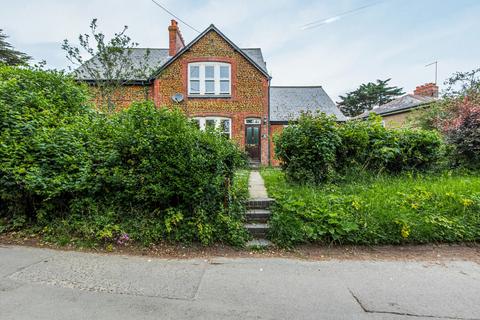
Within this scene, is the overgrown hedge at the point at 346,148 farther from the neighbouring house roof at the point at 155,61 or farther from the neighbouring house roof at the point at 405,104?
the neighbouring house roof at the point at 405,104

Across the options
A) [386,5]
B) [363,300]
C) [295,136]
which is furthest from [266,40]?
[363,300]

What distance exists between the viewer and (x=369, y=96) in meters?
36.4

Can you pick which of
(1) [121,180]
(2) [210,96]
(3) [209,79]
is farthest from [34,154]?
(3) [209,79]

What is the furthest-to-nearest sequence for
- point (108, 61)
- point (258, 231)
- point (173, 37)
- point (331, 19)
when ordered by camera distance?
point (173, 37) → point (108, 61) → point (331, 19) → point (258, 231)

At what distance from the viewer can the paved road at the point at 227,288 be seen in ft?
7.79

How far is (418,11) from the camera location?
766 centimetres

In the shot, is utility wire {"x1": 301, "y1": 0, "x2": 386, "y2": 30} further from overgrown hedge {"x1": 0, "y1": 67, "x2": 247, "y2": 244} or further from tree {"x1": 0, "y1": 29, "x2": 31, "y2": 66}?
tree {"x1": 0, "y1": 29, "x2": 31, "y2": 66}

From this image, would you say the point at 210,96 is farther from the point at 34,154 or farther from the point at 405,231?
the point at 405,231

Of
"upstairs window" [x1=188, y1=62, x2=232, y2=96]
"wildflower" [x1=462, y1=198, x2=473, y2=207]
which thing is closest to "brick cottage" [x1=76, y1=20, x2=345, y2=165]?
"upstairs window" [x1=188, y1=62, x2=232, y2=96]

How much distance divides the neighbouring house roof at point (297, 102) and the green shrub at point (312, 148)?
8.65 metres

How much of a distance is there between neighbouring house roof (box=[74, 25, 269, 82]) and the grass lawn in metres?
10.6

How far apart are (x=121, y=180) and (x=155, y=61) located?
523 inches

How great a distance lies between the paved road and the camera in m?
2.38

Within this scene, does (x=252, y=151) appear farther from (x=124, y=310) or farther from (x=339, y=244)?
(x=124, y=310)
